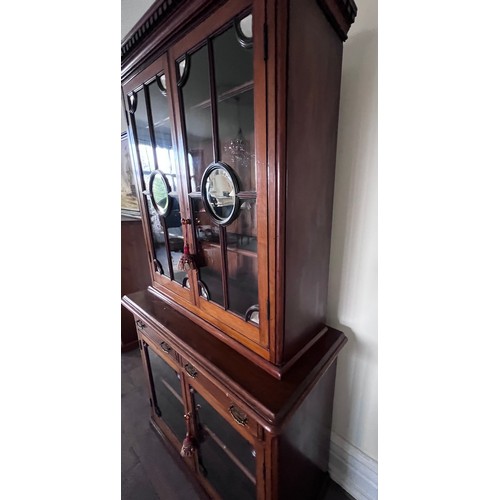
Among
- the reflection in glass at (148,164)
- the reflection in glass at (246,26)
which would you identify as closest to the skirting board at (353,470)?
the reflection in glass at (148,164)

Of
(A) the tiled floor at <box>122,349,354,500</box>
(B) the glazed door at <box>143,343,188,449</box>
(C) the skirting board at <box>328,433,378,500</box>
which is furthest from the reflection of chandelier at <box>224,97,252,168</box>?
(A) the tiled floor at <box>122,349,354,500</box>

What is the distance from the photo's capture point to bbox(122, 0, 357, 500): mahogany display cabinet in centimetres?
57

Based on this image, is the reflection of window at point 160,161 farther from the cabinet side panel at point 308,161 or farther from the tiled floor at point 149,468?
the tiled floor at point 149,468

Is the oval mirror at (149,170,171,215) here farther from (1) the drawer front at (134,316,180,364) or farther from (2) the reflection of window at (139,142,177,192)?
(1) the drawer front at (134,316,180,364)

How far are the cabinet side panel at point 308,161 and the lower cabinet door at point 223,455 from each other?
14.5 inches

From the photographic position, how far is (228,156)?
2.30 ft

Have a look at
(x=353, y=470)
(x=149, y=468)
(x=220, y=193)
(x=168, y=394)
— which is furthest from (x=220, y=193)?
(x=149, y=468)

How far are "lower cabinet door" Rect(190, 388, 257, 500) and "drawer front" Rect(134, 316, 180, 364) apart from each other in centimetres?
16
